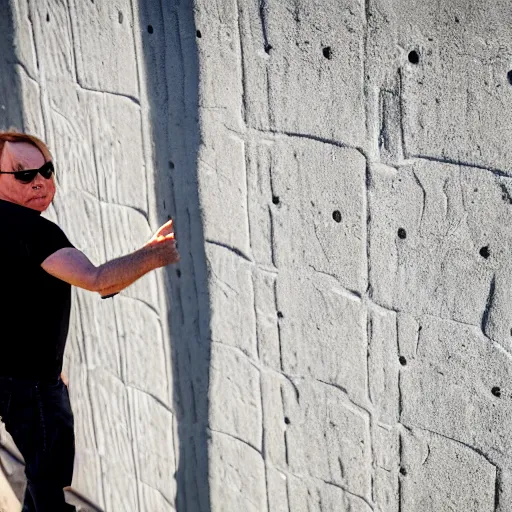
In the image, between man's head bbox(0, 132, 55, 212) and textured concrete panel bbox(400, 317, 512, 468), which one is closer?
textured concrete panel bbox(400, 317, 512, 468)

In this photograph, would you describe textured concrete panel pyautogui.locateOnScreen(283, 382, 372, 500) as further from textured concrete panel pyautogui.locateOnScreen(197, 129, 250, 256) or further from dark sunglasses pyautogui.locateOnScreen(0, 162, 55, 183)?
dark sunglasses pyautogui.locateOnScreen(0, 162, 55, 183)

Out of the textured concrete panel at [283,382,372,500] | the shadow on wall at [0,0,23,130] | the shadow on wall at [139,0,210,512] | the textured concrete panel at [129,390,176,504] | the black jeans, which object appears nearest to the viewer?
the textured concrete panel at [283,382,372,500]

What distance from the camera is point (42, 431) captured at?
2.59 meters

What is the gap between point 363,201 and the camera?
180cm

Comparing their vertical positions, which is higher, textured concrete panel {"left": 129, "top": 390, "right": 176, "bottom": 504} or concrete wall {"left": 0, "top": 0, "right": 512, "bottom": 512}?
concrete wall {"left": 0, "top": 0, "right": 512, "bottom": 512}

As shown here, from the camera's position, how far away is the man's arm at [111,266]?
2.22m

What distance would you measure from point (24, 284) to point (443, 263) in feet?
3.84

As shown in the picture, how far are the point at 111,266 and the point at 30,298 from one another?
0.33 meters

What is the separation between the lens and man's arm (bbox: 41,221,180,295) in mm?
2219

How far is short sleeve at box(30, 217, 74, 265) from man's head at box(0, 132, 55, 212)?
15 cm

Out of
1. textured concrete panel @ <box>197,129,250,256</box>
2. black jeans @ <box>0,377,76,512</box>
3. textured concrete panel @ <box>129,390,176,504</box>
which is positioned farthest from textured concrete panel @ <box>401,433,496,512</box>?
black jeans @ <box>0,377,76,512</box>

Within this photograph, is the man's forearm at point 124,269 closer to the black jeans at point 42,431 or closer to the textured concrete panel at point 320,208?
the textured concrete panel at point 320,208

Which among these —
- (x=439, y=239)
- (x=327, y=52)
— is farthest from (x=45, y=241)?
(x=439, y=239)

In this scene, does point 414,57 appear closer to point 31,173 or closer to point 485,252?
point 485,252
